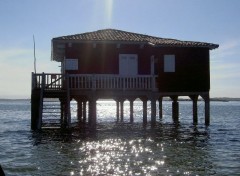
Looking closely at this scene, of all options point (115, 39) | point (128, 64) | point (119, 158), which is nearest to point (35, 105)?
point (115, 39)

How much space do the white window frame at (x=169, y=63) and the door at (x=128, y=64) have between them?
6.37 ft

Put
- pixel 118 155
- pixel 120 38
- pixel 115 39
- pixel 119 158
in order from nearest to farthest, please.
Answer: pixel 119 158 < pixel 118 155 < pixel 115 39 < pixel 120 38

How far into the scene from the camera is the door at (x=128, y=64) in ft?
88.8

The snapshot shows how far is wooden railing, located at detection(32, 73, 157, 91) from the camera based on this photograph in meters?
24.3

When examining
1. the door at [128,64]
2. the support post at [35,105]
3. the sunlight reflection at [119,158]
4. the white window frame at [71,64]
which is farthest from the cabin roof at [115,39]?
the sunlight reflection at [119,158]

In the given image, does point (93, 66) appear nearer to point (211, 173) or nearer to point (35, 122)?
point (35, 122)

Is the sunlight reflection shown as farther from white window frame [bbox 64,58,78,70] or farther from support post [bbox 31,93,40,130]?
white window frame [bbox 64,58,78,70]

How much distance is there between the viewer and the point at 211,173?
531 inches

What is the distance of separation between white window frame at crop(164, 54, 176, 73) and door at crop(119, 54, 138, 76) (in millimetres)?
1943

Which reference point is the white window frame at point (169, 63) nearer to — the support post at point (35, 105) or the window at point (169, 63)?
the window at point (169, 63)

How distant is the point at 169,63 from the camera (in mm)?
27391

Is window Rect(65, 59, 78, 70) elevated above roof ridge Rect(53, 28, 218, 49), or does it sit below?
below

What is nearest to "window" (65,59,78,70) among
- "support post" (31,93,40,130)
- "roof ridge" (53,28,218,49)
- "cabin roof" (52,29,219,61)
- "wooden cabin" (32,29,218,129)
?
"wooden cabin" (32,29,218,129)

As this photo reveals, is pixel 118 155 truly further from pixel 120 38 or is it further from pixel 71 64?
pixel 120 38
